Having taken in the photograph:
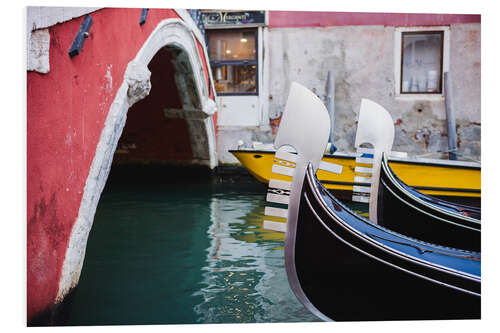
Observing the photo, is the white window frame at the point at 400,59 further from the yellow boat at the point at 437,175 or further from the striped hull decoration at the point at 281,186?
the striped hull decoration at the point at 281,186

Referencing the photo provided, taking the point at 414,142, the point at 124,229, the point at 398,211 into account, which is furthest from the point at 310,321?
the point at 414,142

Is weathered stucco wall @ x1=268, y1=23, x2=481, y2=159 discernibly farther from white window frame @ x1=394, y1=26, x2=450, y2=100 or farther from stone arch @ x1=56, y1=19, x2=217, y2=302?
stone arch @ x1=56, y1=19, x2=217, y2=302

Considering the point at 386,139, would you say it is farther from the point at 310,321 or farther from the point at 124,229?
the point at 124,229

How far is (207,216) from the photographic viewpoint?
2906mm

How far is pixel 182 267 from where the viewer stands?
1.91 metres

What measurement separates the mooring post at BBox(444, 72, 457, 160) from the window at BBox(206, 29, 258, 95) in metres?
1.75

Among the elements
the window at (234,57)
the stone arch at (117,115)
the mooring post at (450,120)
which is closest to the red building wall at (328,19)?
the window at (234,57)

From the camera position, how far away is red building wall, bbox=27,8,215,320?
1154mm

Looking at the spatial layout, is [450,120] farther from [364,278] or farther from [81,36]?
[81,36]

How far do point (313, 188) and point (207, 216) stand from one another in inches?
70.2

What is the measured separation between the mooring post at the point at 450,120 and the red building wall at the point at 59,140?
3.05 meters

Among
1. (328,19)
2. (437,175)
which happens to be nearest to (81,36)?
(437,175)

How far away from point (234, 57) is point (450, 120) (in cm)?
210

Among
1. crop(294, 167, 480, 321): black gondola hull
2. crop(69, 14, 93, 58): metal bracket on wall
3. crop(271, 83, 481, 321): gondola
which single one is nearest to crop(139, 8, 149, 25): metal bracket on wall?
crop(69, 14, 93, 58): metal bracket on wall
